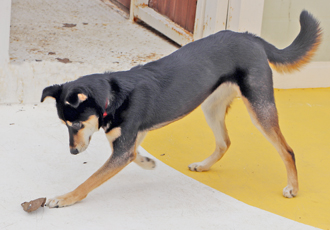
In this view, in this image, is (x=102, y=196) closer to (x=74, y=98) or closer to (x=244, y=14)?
(x=74, y=98)

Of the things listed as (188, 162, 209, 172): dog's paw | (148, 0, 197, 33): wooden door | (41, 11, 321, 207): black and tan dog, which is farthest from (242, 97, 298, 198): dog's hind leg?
(148, 0, 197, 33): wooden door

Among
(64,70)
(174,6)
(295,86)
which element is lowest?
(295,86)

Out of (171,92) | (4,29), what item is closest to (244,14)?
(171,92)

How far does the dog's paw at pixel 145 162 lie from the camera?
3558mm

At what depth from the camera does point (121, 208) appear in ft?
10.2

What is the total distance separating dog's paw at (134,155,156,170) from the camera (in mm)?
3558

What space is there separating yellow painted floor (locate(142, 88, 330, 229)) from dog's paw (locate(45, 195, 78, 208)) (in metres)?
1.16

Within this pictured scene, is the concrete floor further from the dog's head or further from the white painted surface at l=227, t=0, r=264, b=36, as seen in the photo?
the white painted surface at l=227, t=0, r=264, b=36

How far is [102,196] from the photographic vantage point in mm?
3266

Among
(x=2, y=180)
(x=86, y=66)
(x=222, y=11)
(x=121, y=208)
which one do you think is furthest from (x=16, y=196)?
(x=222, y=11)

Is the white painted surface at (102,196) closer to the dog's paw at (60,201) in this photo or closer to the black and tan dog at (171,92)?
the dog's paw at (60,201)

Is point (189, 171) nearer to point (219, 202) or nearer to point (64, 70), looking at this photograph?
point (219, 202)

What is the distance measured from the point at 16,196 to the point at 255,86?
1.98 metres

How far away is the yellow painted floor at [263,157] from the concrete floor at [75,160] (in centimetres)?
17
